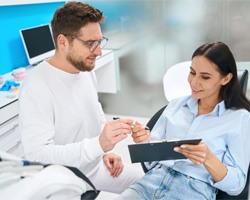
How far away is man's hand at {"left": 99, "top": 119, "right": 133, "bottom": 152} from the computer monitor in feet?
6.05

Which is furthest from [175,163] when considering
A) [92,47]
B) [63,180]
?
[63,180]

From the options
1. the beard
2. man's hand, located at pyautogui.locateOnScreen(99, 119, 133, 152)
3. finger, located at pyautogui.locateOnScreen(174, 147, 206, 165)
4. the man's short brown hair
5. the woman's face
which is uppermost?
the man's short brown hair

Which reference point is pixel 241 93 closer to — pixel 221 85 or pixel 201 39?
pixel 221 85

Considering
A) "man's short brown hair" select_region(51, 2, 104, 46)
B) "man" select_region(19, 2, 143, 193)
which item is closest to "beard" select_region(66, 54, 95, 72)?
"man" select_region(19, 2, 143, 193)

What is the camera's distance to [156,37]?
3016mm

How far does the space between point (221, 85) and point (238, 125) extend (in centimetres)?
22

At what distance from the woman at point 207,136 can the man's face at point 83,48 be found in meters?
0.46

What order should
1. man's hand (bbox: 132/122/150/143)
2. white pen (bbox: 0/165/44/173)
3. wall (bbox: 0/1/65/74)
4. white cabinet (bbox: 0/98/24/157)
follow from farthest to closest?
wall (bbox: 0/1/65/74) < white cabinet (bbox: 0/98/24/157) < man's hand (bbox: 132/122/150/143) < white pen (bbox: 0/165/44/173)

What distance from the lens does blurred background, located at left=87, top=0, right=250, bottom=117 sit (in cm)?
272

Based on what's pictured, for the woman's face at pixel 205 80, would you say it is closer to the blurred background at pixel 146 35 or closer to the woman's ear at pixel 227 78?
the woman's ear at pixel 227 78

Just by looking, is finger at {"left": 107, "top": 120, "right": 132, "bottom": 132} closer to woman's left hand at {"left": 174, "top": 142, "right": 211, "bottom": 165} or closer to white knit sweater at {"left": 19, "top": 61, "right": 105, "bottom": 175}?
white knit sweater at {"left": 19, "top": 61, "right": 105, "bottom": 175}

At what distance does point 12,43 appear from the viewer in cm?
274

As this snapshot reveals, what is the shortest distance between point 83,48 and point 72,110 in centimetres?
31

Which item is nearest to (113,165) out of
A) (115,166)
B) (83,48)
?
(115,166)
